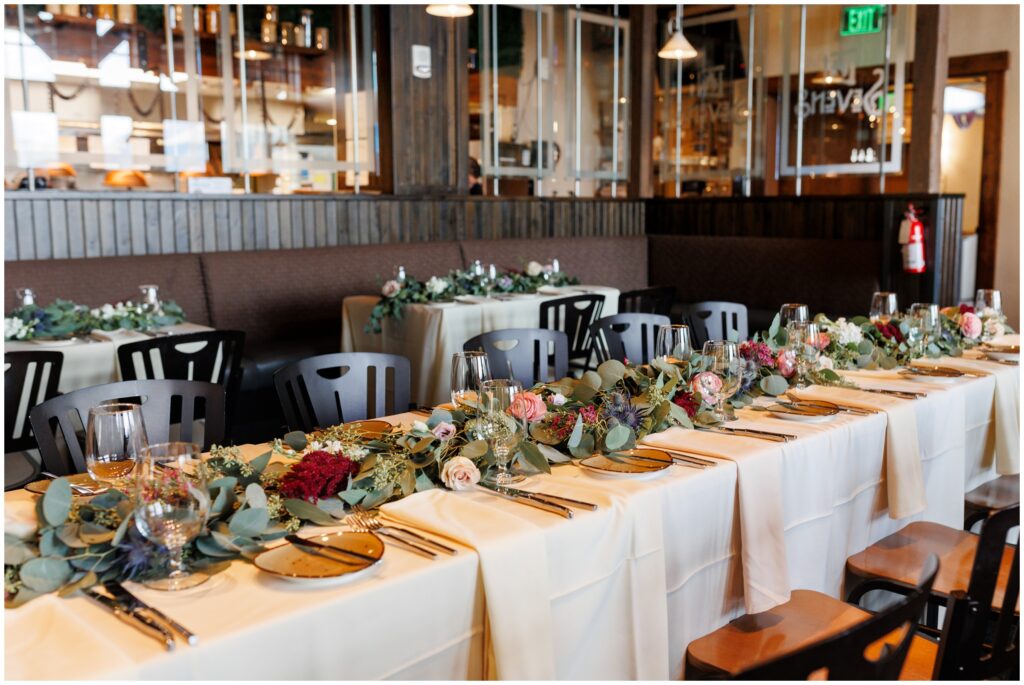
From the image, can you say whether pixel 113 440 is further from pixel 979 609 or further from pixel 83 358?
pixel 83 358

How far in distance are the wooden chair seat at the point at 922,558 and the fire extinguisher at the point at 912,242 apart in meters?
4.36

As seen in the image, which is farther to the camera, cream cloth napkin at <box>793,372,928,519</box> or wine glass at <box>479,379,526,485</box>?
cream cloth napkin at <box>793,372,928,519</box>

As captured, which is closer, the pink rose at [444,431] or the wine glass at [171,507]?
the wine glass at [171,507]

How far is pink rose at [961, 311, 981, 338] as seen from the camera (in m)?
3.44

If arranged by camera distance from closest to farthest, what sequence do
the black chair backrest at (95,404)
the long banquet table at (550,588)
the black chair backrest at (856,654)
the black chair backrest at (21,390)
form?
the black chair backrest at (856,654) < the long banquet table at (550,588) < the black chair backrest at (95,404) < the black chair backrest at (21,390)

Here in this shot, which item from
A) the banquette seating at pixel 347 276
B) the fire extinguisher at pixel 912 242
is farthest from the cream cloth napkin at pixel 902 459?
the fire extinguisher at pixel 912 242

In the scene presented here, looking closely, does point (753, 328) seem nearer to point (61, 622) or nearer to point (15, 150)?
point (15, 150)

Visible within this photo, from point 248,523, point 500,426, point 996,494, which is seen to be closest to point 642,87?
point 996,494

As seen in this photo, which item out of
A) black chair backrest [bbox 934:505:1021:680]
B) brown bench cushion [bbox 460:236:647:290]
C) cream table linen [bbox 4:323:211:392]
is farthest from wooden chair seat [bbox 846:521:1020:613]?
brown bench cushion [bbox 460:236:647:290]

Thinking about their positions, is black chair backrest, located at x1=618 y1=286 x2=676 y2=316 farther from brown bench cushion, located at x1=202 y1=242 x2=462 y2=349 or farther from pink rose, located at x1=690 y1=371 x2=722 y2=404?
pink rose, located at x1=690 y1=371 x2=722 y2=404

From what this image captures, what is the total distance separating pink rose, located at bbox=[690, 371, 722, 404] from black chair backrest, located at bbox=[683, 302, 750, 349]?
1.95m

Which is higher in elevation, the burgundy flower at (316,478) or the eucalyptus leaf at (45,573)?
the burgundy flower at (316,478)

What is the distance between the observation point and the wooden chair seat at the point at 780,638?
1.89 m

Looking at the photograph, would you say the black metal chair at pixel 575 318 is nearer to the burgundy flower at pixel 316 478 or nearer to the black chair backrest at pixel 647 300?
the black chair backrest at pixel 647 300
